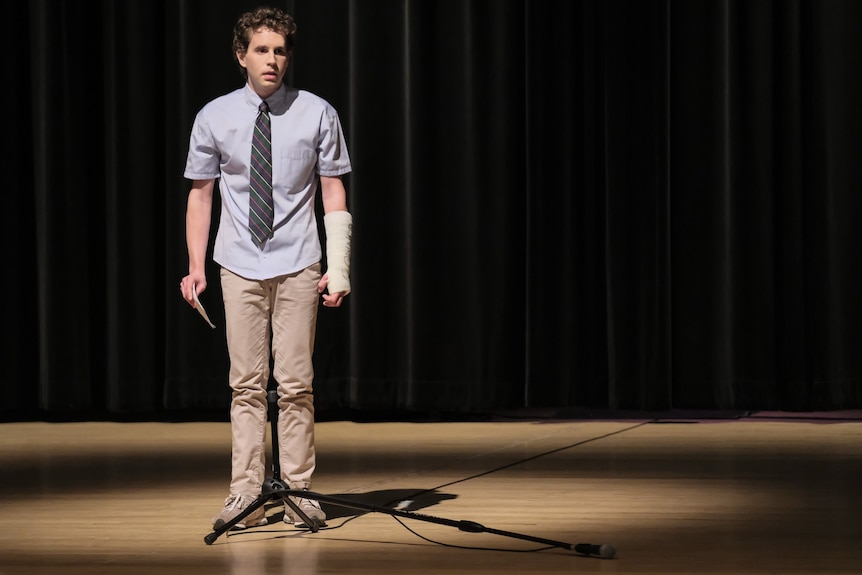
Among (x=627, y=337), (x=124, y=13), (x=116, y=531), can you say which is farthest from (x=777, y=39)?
(x=116, y=531)

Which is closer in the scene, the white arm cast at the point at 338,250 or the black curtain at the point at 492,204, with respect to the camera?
the white arm cast at the point at 338,250

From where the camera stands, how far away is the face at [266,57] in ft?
10.2

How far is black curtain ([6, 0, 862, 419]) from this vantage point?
5.18 meters

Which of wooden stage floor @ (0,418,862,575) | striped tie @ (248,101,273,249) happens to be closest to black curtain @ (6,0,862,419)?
wooden stage floor @ (0,418,862,575)

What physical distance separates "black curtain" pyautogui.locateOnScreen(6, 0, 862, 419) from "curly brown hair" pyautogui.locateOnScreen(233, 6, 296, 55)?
2218 mm

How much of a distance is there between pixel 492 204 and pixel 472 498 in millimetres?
2065

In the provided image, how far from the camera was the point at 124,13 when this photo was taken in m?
5.55

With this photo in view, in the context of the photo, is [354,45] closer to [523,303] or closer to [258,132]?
[523,303]

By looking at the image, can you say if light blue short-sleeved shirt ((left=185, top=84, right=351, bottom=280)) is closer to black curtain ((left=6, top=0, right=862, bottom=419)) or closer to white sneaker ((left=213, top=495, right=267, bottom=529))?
white sneaker ((left=213, top=495, right=267, bottom=529))

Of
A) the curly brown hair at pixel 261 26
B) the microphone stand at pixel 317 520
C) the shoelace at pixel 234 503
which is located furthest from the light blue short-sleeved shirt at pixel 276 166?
the shoelace at pixel 234 503

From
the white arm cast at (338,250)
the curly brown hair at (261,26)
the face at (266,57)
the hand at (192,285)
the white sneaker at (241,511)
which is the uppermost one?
the curly brown hair at (261,26)

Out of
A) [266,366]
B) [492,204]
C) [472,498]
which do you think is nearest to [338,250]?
[266,366]

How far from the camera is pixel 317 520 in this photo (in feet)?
10.3

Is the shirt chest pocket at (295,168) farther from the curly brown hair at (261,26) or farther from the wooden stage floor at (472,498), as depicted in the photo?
the wooden stage floor at (472,498)
